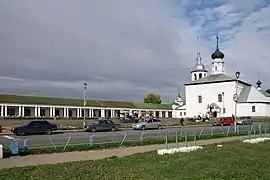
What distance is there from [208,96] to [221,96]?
3659 mm

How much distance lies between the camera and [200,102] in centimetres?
9600

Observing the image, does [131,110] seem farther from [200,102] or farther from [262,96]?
[262,96]

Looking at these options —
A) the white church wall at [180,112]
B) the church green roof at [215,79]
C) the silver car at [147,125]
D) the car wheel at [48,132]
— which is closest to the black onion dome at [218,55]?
the church green roof at [215,79]

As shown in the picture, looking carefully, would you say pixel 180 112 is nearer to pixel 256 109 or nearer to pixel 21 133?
pixel 256 109

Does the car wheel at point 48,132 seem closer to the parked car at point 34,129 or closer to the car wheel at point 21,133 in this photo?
the parked car at point 34,129

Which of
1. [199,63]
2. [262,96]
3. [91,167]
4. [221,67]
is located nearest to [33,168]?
[91,167]

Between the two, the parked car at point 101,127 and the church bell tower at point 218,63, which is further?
the church bell tower at point 218,63

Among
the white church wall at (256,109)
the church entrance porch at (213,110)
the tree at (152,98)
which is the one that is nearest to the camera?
the white church wall at (256,109)

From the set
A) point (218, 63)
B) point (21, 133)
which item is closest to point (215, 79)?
point (218, 63)

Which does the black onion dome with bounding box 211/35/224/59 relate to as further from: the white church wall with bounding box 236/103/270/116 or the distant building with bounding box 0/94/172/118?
the distant building with bounding box 0/94/172/118

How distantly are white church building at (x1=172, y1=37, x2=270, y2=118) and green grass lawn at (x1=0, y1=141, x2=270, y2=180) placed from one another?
71.4m

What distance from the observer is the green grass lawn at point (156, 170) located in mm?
10852

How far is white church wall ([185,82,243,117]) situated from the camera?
294 ft

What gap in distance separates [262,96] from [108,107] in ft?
128
